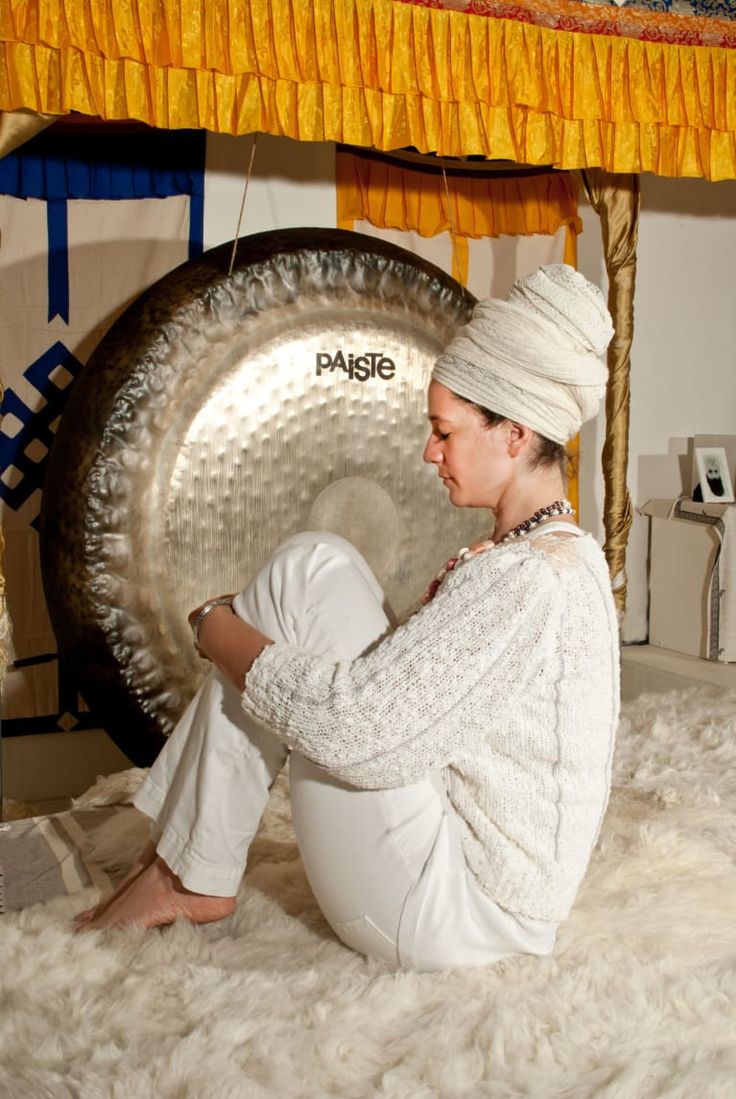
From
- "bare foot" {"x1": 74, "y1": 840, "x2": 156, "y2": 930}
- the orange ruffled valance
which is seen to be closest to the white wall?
the orange ruffled valance

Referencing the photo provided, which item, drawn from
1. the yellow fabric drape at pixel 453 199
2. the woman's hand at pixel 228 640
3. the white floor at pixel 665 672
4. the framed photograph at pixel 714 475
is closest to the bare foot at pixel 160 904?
the woman's hand at pixel 228 640

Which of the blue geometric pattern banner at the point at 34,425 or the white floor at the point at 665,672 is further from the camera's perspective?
the white floor at the point at 665,672

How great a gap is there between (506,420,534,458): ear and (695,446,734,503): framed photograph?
215cm

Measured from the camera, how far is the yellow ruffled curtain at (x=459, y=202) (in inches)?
119

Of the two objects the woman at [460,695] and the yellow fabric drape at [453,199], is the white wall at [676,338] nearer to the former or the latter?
the yellow fabric drape at [453,199]

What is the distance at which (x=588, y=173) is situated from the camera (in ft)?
8.49

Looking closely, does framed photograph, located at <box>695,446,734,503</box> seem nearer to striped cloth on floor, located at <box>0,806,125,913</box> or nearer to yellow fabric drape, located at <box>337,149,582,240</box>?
yellow fabric drape, located at <box>337,149,582,240</box>

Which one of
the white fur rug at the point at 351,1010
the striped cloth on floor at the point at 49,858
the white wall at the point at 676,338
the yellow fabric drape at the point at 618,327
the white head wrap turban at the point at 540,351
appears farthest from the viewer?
A: the white wall at the point at 676,338

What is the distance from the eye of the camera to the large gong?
2049 mm

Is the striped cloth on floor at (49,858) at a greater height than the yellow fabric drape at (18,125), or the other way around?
the yellow fabric drape at (18,125)

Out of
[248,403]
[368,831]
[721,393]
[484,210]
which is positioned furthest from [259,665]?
[721,393]

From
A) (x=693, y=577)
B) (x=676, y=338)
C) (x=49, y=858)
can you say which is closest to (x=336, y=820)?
(x=49, y=858)

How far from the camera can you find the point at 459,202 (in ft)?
10.5

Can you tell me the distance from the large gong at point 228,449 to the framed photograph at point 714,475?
1040mm
